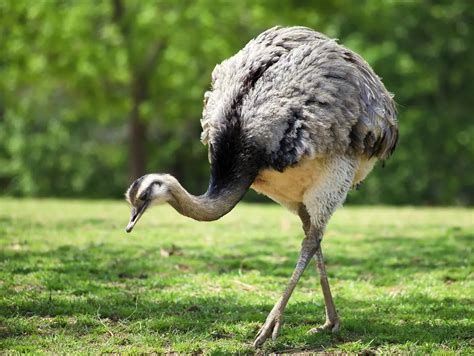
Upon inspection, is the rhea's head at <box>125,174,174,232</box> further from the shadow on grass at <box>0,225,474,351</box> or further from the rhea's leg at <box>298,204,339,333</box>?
the rhea's leg at <box>298,204,339,333</box>

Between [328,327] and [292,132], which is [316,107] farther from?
[328,327]

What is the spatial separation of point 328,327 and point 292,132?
5.62 feet

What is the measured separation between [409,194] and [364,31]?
6128 mm

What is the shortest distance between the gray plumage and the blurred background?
53.7ft

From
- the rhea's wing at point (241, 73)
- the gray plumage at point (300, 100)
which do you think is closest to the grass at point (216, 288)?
the gray plumage at point (300, 100)

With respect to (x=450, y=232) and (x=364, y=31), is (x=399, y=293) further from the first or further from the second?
(x=364, y=31)

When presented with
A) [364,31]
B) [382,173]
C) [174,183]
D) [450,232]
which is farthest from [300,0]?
[174,183]

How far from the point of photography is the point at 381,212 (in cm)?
1877

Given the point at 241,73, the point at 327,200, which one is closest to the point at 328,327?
the point at 327,200

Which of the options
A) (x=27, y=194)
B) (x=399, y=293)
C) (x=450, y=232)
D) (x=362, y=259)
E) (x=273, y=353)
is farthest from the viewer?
(x=27, y=194)

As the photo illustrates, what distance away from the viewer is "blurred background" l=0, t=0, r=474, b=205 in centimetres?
2405

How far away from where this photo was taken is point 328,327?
23.0 feet

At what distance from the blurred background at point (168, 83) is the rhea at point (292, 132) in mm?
16543

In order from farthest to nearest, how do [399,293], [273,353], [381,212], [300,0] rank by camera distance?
[300,0] < [381,212] < [399,293] < [273,353]
